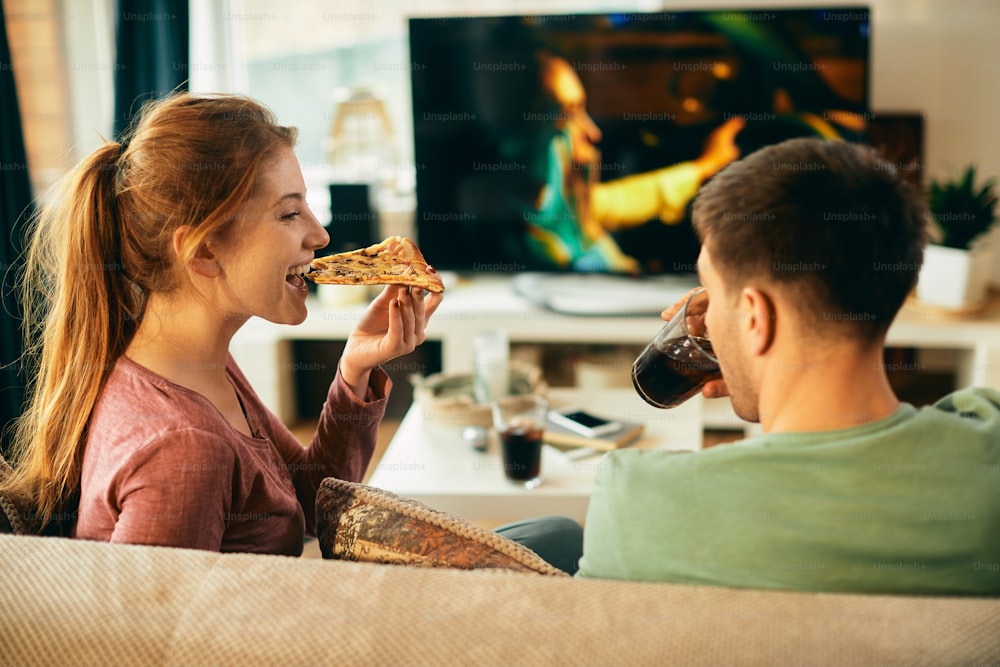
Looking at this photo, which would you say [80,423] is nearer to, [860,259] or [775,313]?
[775,313]

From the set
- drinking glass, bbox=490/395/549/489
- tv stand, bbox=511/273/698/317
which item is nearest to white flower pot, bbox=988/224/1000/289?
tv stand, bbox=511/273/698/317

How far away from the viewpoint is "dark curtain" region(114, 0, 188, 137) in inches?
124

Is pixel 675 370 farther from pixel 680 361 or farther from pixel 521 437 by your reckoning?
pixel 521 437

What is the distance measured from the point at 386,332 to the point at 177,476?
659mm

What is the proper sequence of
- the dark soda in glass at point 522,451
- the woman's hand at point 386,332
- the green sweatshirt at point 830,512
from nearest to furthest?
the green sweatshirt at point 830,512 → the woman's hand at point 386,332 → the dark soda in glass at point 522,451

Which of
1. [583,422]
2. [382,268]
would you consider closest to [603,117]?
[583,422]

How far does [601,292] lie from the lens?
3504 millimetres

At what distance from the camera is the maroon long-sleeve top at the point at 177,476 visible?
1.14 metres

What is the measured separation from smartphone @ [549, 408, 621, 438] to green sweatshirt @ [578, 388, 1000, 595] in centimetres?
131

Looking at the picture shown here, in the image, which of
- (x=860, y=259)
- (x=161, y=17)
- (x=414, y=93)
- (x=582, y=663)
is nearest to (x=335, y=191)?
(x=414, y=93)

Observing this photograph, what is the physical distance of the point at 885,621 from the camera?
784 millimetres

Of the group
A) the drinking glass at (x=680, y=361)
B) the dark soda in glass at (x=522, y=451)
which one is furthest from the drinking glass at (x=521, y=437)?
the drinking glass at (x=680, y=361)

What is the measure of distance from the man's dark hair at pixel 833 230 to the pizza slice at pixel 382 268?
758mm

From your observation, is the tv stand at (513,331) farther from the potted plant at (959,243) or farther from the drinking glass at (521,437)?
the drinking glass at (521,437)
